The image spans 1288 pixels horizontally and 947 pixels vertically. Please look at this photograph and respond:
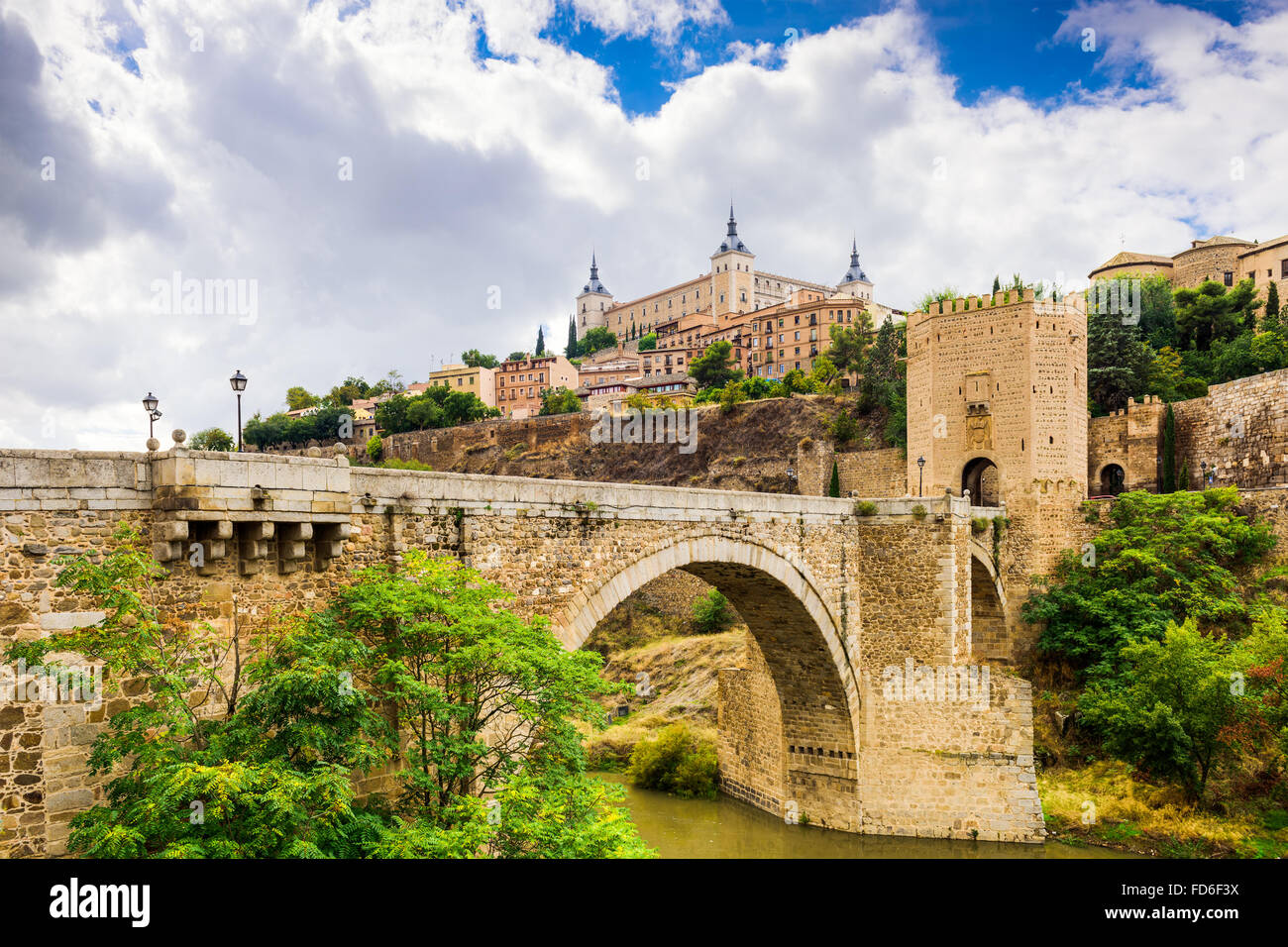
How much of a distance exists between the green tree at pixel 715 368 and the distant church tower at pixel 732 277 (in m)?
23.3

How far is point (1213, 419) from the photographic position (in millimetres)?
28781

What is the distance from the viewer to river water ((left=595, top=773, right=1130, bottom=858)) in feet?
54.8

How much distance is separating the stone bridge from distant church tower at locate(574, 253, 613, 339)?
319 ft

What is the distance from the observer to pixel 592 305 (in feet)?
392

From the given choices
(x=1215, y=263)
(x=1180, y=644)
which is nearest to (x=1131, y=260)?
(x=1215, y=263)

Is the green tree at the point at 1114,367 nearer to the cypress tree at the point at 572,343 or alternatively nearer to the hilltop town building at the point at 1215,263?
the hilltop town building at the point at 1215,263

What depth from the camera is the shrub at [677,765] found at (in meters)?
20.7

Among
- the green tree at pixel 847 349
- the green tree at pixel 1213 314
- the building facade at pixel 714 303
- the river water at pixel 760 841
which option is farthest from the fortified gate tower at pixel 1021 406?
the building facade at pixel 714 303

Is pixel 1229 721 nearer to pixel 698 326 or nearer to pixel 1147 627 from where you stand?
pixel 1147 627

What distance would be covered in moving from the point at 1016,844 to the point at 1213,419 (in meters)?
19.5

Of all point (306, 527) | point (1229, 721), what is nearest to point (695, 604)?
point (1229, 721)

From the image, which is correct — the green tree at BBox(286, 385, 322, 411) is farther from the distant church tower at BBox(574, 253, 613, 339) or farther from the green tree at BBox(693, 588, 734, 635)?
the green tree at BBox(693, 588, 734, 635)

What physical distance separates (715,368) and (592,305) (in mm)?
52229
